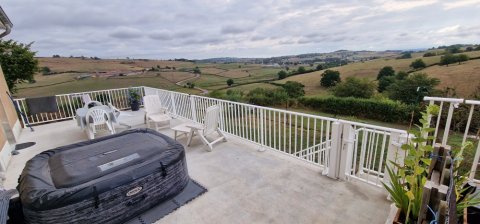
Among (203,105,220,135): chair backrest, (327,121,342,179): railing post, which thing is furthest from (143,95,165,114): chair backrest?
(327,121,342,179): railing post

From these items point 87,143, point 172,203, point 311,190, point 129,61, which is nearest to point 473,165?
point 311,190

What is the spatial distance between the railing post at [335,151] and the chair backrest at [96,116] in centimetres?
495

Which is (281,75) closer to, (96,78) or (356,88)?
(356,88)

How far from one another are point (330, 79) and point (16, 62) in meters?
33.6

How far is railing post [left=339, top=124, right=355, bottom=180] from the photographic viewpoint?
280 cm

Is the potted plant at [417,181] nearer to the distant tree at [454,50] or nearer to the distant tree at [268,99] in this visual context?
the distant tree at [268,99]

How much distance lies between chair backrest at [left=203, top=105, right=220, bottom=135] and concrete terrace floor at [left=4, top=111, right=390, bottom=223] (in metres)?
A: 0.50

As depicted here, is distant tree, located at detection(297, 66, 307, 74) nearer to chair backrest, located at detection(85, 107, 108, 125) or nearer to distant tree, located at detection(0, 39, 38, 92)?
distant tree, located at detection(0, 39, 38, 92)

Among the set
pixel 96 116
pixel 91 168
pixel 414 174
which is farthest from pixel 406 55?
pixel 91 168

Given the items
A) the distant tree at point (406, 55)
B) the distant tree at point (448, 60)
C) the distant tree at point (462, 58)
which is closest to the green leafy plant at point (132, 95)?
the distant tree at point (462, 58)

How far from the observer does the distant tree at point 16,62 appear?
24.2 feet

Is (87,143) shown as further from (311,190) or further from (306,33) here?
(306,33)

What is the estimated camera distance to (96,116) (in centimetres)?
509

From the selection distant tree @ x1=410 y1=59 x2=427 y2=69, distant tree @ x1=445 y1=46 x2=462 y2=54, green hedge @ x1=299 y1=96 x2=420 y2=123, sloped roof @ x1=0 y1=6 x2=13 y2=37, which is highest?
sloped roof @ x1=0 y1=6 x2=13 y2=37
